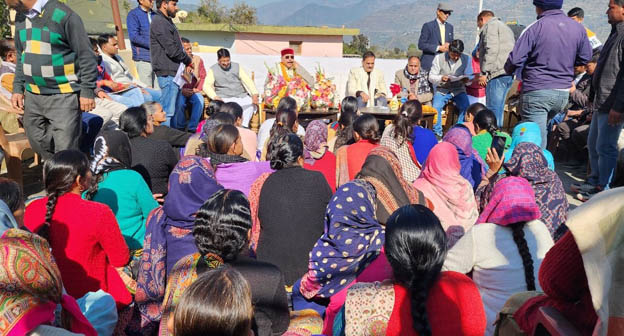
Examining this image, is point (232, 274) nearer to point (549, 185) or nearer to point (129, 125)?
point (549, 185)

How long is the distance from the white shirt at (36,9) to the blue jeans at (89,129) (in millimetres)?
1920

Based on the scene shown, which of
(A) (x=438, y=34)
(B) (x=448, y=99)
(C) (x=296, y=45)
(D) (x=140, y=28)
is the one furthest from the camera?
(C) (x=296, y=45)

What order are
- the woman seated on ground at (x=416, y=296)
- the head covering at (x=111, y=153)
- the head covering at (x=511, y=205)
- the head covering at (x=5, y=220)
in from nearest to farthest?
the woman seated on ground at (x=416, y=296), the head covering at (x=5, y=220), the head covering at (x=511, y=205), the head covering at (x=111, y=153)

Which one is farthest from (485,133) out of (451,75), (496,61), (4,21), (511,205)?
(4,21)

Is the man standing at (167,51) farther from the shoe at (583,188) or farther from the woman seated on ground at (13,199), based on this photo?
the shoe at (583,188)

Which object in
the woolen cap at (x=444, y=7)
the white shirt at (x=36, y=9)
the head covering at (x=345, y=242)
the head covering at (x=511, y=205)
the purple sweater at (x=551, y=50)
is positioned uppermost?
the woolen cap at (x=444, y=7)

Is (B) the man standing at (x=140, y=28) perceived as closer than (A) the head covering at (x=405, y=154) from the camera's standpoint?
No

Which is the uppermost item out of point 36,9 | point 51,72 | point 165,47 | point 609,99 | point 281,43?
point 281,43

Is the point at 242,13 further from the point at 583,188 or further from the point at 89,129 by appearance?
the point at 583,188

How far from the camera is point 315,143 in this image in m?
4.48

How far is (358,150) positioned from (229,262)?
2.28 metres

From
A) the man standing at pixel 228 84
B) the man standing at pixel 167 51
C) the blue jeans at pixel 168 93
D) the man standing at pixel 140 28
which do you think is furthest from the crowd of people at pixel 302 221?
the man standing at pixel 228 84

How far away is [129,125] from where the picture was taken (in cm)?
402

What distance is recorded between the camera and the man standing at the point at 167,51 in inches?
252
